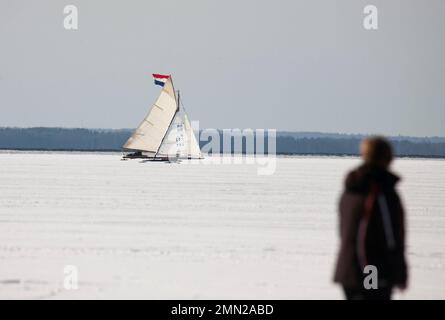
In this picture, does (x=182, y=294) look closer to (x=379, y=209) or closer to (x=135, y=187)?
(x=379, y=209)

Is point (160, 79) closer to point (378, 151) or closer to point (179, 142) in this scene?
point (179, 142)

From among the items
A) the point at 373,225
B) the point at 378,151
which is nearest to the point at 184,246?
the point at 373,225

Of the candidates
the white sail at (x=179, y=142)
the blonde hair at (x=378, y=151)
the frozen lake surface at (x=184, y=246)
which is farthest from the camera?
the white sail at (x=179, y=142)

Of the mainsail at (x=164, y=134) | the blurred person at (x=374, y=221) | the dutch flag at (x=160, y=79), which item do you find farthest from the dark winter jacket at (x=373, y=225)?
the dutch flag at (x=160, y=79)

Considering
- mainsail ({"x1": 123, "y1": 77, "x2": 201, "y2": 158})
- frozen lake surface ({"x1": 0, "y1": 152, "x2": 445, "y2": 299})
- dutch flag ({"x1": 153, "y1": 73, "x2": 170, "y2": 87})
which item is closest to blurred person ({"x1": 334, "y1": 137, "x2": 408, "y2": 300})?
frozen lake surface ({"x1": 0, "y1": 152, "x2": 445, "y2": 299})

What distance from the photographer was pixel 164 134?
289ft

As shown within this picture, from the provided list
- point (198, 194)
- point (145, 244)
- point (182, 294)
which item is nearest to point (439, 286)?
point (182, 294)

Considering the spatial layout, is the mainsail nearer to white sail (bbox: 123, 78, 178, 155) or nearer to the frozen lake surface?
white sail (bbox: 123, 78, 178, 155)

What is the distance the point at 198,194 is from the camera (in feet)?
109

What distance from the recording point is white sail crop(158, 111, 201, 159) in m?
85.7

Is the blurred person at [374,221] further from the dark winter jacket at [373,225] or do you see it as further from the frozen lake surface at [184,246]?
the frozen lake surface at [184,246]

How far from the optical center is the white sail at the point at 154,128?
286ft

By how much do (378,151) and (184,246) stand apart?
953cm

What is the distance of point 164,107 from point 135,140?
4732 millimetres
